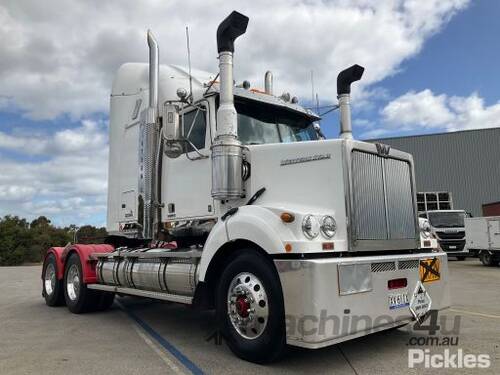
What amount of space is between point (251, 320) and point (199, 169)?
2322 millimetres

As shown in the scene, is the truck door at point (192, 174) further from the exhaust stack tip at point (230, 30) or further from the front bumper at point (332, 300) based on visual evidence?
the front bumper at point (332, 300)

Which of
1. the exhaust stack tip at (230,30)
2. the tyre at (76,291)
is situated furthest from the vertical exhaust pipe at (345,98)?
the tyre at (76,291)

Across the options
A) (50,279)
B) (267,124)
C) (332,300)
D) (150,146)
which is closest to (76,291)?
(50,279)

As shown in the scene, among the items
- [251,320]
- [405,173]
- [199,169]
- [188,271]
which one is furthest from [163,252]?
[405,173]

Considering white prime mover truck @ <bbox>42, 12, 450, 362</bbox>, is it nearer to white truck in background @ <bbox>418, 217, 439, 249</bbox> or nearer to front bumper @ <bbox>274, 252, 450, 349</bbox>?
front bumper @ <bbox>274, 252, 450, 349</bbox>

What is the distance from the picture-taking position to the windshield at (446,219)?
2228 centimetres

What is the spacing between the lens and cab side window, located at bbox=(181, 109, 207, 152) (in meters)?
6.33

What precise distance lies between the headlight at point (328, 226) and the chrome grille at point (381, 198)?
278 millimetres

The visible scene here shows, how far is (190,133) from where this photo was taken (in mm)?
6480

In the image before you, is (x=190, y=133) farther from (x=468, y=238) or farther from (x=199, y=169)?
(x=468, y=238)

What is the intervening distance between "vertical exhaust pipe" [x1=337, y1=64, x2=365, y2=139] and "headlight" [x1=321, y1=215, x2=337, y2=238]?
8.80 ft

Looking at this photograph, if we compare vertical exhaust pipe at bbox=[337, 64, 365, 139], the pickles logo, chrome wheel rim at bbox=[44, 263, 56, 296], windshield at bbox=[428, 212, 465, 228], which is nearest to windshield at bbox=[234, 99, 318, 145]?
vertical exhaust pipe at bbox=[337, 64, 365, 139]

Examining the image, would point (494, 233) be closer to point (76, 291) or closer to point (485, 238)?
point (485, 238)

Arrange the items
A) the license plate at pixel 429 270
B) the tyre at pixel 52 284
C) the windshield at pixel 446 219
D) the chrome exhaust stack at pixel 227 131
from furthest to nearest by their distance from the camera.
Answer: the windshield at pixel 446 219 → the tyre at pixel 52 284 → the chrome exhaust stack at pixel 227 131 → the license plate at pixel 429 270
